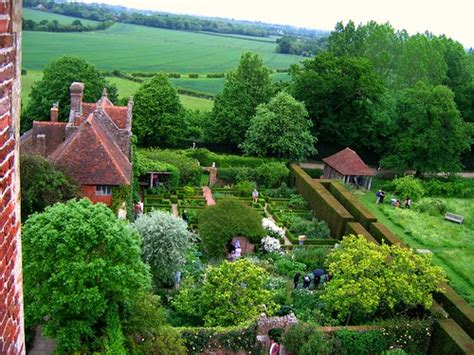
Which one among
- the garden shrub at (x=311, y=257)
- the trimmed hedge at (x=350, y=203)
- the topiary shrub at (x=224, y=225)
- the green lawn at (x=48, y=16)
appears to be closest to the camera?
the topiary shrub at (x=224, y=225)

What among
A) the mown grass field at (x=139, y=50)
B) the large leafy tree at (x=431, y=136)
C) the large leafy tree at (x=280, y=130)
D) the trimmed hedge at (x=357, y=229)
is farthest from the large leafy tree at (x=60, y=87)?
the mown grass field at (x=139, y=50)

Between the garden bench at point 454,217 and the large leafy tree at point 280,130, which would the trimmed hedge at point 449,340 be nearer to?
the garden bench at point 454,217

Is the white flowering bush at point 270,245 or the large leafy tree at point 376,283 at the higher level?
the large leafy tree at point 376,283

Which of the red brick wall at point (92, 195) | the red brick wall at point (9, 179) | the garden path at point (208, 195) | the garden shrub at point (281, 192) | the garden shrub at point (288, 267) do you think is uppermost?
the red brick wall at point (9, 179)

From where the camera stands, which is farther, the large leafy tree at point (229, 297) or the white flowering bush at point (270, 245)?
the white flowering bush at point (270, 245)

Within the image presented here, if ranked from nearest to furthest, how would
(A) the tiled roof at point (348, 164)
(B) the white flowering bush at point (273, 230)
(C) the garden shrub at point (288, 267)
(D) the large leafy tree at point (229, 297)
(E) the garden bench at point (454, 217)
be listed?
(D) the large leafy tree at point (229, 297)
(C) the garden shrub at point (288, 267)
(B) the white flowering bush at point (273, 230)
(E) the garden bench at point (454, 217)
(A) the tiled roof at point (348, 164)

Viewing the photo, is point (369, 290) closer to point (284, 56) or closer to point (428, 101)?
point (428, 101)
